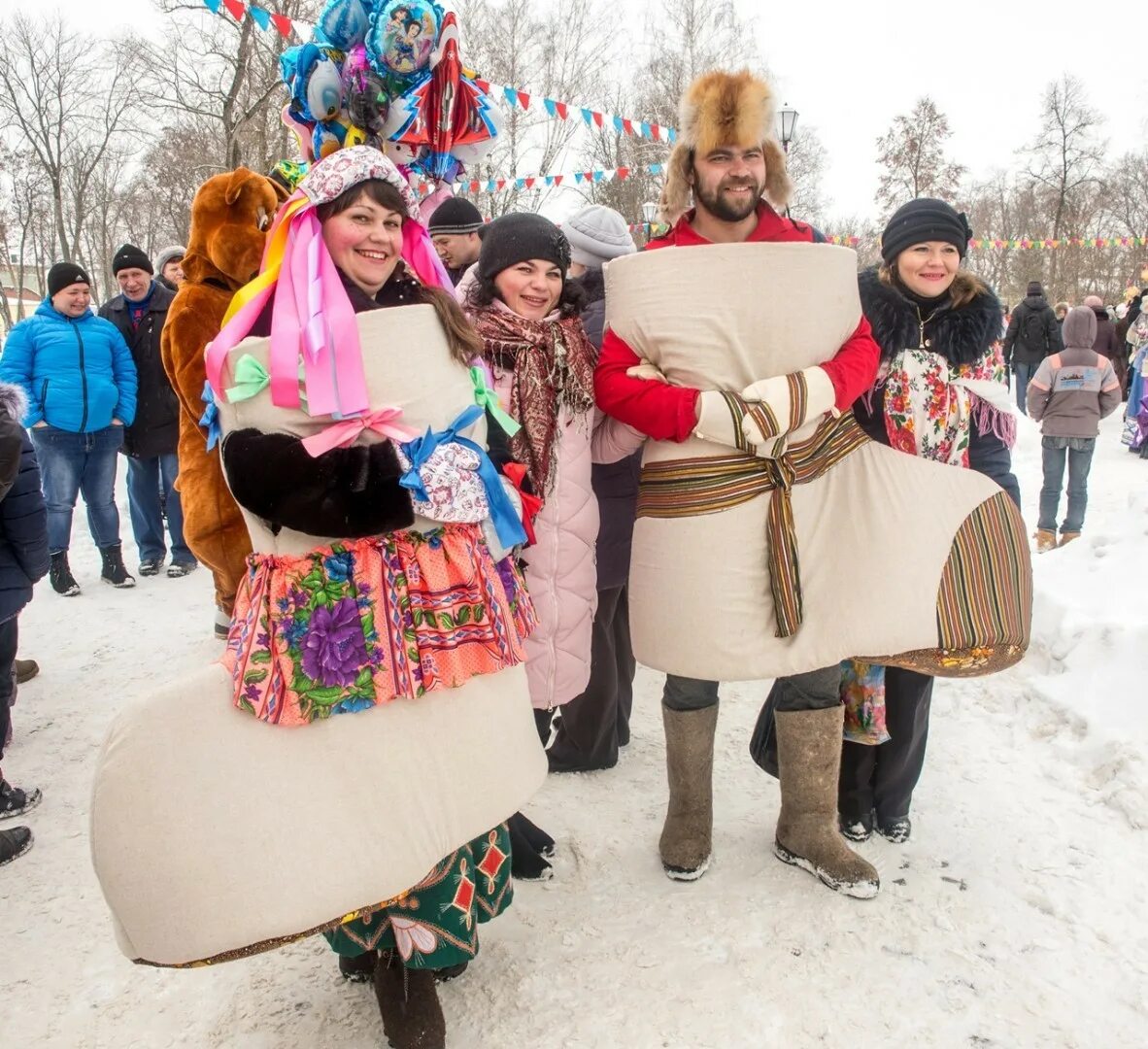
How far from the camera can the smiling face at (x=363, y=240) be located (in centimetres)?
179

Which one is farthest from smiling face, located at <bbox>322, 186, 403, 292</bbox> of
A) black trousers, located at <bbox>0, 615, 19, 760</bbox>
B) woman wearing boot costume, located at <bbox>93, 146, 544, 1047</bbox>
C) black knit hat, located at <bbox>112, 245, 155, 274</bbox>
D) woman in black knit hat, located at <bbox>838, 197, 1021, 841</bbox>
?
black knit hat, located at <bbox>112, 245, 155, 274</bbox>

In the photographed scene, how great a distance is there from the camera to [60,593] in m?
5.05

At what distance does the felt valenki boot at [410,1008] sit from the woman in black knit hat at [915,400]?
4.43 feet

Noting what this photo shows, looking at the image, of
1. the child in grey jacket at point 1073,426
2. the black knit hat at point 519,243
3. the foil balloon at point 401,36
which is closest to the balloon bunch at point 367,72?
the foil balloon at point 401,36

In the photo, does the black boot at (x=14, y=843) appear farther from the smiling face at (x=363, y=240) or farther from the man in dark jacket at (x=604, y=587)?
the smiling face at (x=363, y=240)

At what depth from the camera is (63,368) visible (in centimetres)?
503

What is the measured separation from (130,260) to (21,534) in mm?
3123

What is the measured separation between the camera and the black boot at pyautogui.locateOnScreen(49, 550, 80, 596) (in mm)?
5055

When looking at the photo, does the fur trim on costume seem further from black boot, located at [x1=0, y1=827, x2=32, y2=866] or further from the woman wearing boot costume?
the woman wearing boot costume

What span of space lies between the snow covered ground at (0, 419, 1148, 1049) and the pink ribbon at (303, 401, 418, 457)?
66 centimetres

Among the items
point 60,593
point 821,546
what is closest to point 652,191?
point 60,593

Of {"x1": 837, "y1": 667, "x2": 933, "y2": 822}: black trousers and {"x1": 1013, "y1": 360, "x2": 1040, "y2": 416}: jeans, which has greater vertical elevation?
{"x1": 1013, "y1": 360, "x2": 1040, "y2": 416}: jeans

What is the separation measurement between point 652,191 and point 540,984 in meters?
23.0

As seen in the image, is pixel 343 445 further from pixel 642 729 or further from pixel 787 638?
pixel 642 729
